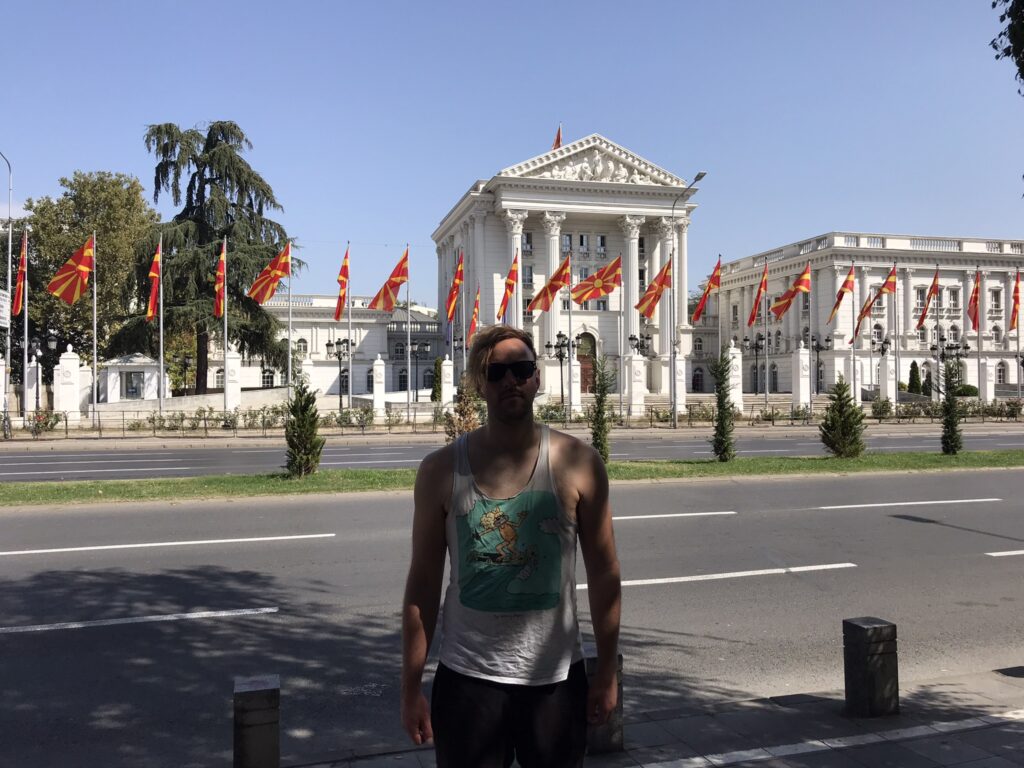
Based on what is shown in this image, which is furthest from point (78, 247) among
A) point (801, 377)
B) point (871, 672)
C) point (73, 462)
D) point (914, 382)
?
point (914, 382)

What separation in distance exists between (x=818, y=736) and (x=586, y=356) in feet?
200

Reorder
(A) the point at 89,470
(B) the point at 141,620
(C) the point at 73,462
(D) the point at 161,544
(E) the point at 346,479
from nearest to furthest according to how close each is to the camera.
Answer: (B) the point at 141,620, (D) the point at 161,544, (E) the point at 346,479, (A) the point at 89,470, (C) the point at 73,462

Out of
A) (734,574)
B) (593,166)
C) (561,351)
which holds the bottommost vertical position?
(734,574)

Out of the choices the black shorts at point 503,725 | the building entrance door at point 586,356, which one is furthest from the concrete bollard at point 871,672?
the building entrance door at point 586,356

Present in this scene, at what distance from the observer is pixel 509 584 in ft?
8.49

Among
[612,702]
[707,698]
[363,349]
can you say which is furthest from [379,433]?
[363,349]

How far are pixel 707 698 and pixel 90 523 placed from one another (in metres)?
9.60

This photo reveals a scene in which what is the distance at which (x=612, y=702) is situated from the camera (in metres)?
2.71

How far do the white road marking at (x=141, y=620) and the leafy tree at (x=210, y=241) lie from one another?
38072 millimetres

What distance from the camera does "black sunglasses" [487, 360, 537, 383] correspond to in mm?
2670

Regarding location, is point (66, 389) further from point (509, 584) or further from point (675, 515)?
point (509, 584)

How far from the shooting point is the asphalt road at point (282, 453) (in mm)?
19547

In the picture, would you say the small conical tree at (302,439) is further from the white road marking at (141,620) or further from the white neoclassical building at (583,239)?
the white neoclassical building at (583,239)

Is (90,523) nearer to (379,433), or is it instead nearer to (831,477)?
(831,477)
